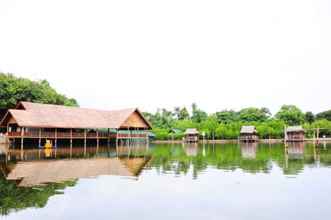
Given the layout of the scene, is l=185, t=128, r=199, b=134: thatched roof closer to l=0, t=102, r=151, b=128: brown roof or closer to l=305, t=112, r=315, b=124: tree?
l=0, t=102, r=151, b=128: brown roof

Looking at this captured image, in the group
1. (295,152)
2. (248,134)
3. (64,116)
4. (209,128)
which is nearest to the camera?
(295,152)

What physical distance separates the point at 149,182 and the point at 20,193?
12.8 feet

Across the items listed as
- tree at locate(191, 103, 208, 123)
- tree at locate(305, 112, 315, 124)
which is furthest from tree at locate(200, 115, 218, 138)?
tree at locate(305, 112, 315, 124)

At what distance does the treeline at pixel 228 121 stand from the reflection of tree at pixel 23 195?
134 feet

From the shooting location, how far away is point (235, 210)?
7352mm

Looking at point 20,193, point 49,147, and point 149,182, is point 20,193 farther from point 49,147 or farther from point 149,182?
point 49,147

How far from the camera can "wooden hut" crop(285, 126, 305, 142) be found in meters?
52.0

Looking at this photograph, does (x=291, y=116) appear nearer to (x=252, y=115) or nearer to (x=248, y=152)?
(x=252, y=115)

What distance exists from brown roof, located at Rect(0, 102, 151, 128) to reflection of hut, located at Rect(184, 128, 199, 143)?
467 inches

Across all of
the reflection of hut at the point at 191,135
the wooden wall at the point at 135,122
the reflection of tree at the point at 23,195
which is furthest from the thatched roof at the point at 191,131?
the reflection of tree at the point at 23,195

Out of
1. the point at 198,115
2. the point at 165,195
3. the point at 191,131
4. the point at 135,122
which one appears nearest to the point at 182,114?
the point at 198,115

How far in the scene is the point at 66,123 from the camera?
33.4 m

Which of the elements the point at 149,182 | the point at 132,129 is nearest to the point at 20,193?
the point at 149,182

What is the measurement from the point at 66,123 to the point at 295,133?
36.3 m
